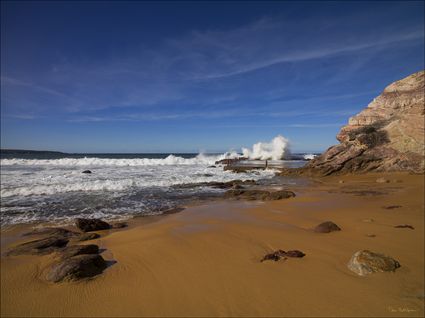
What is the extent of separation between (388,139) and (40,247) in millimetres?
19897

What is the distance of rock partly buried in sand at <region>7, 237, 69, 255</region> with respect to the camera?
194 inches

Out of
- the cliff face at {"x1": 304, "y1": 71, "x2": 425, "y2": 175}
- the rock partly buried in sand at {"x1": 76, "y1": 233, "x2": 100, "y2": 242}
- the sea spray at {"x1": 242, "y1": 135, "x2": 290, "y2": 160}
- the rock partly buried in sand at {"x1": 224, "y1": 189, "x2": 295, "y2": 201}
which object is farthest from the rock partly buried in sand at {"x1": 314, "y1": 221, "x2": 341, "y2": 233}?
the sea spray at {"x1": 242, "y1": 135, "x2": 290, "y2": 160}

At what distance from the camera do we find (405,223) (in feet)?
20.3

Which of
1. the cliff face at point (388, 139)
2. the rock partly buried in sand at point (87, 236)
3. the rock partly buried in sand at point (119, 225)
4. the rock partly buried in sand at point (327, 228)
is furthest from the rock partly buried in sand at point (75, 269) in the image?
the cliff face at point (388, 139)

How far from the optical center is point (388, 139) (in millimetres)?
17375

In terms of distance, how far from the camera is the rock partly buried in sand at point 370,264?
3642mm

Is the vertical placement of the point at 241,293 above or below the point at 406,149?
below

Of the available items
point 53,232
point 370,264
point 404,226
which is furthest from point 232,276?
point 53,232

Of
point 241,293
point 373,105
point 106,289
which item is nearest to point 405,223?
point 241,293

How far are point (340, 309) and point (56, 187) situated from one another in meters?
13.2

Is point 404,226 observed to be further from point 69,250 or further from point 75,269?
point 69,250

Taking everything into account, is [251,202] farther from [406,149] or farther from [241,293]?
[406,149]

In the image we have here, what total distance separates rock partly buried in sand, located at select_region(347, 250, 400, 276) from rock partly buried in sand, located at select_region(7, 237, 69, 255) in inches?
210

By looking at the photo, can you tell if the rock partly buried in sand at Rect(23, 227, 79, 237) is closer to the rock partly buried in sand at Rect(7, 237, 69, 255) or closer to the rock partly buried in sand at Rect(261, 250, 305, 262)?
the rock partly buried in sand at Rect(7, 237, 69, 255)
